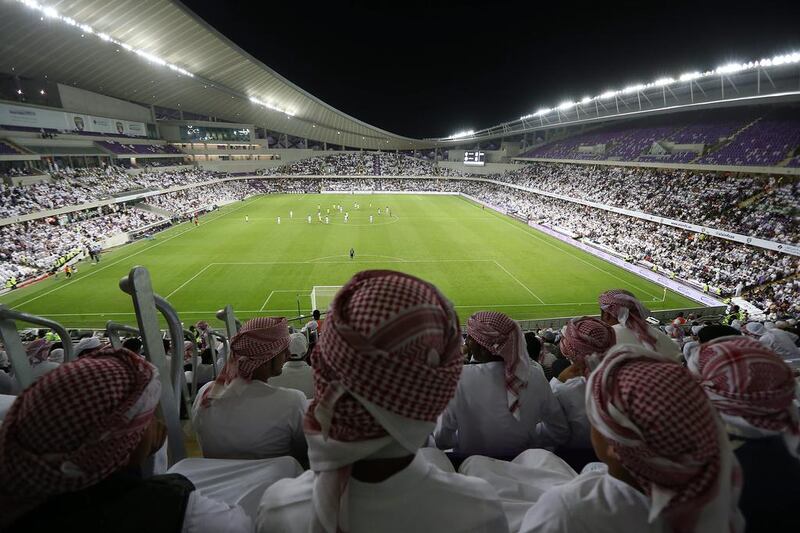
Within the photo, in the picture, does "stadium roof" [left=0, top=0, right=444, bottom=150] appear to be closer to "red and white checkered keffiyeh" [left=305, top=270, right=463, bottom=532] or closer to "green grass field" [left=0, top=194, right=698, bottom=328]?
"green grass field" [left=0, top=194, right=698, bottom=328]

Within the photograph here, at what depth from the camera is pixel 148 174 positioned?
4706 cm

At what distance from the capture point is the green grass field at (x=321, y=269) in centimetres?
1884

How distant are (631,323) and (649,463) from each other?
4.31 meters

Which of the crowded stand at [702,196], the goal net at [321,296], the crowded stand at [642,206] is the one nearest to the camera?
the goal net at [321,296]

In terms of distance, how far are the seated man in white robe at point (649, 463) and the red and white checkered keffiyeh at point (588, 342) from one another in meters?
2.65

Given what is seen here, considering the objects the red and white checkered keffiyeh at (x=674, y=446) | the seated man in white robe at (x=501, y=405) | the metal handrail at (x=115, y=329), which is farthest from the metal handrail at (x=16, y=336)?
the red and white checkered keffiyeh at (x=674, y=446)

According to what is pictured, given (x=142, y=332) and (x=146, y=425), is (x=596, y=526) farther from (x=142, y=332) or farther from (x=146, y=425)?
(x=142, y=332)

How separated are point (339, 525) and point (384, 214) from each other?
43278 millimetres

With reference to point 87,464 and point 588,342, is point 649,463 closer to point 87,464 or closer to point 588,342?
point 87,464

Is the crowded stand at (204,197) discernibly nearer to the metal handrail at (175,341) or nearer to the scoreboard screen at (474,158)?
the scoreboard screen at (474,158)

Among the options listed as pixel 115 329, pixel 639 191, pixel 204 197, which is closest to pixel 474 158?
pixel 639 191

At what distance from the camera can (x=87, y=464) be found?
138 centimetres

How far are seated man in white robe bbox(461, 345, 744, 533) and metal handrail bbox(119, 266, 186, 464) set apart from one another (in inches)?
88.3

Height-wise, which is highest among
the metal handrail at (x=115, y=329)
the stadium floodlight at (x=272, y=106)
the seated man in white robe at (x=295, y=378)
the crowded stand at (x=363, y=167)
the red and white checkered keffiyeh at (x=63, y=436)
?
the stadium floodlight at (x=272, y=106)
